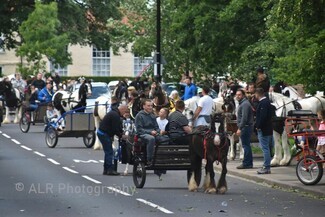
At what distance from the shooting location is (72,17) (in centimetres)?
7356

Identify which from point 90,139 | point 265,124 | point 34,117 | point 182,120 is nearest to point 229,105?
point 90,139

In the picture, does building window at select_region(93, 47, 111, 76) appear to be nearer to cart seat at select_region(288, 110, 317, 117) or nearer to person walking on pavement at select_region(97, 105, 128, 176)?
cart seat at select_region(288, 110, 317, 117)

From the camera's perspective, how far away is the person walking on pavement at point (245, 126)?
86.1 feet

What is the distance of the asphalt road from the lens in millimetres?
18016

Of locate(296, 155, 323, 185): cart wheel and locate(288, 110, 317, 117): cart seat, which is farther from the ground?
locate(288, 110, 317, 117): cart seat

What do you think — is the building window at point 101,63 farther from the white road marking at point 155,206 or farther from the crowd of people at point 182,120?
the white road marking at point 155,206

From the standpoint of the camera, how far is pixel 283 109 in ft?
91.5

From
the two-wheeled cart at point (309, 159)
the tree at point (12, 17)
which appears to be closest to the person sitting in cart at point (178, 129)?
the two-wheeled cart at point (309, 159)

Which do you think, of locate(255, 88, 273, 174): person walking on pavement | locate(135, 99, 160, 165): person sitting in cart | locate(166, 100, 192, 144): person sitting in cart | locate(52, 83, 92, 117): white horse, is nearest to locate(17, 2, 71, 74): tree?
locate(52, 83, 92, 117): white horse

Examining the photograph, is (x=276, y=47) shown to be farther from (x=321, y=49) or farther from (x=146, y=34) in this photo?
(x=146, y=34)

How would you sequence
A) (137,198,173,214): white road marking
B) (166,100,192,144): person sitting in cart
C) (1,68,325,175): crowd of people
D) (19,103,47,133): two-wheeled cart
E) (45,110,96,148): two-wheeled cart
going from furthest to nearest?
(19,103,47,133): two-wheeled cart < (45,110,96,148): two-wheeled cart < (1,68,325,175): crowd of people < (166,100,192,144): person sitting in cart < (137,198,173,214): white road marking

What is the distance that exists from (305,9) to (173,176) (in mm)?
6758

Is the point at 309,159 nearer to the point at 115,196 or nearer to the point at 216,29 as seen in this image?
the point at 115,196

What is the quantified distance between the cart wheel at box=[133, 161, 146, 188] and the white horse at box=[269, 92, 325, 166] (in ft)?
18.8
